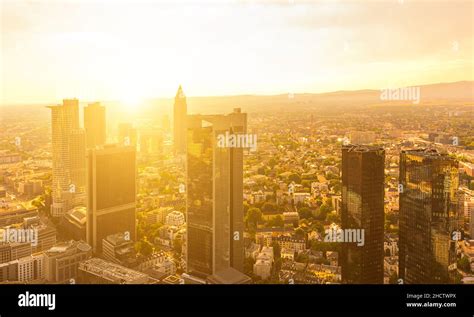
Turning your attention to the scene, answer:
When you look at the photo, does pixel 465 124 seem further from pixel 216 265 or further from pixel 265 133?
pixel 216 265

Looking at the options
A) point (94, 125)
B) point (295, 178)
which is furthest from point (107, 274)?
point (94, 125)

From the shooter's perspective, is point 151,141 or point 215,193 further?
point 151,141

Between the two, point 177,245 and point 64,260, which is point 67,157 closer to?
point 177,245

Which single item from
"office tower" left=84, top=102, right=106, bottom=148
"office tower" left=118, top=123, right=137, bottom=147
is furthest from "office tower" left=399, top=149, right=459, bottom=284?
"office tower" left=84, top=102, right=106, bottom=148

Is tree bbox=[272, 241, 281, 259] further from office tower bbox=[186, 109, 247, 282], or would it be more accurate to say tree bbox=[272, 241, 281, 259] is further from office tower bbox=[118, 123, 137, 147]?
office tower bbox=[118, 123, 137, 147]

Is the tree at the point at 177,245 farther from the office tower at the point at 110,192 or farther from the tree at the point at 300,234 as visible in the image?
the tree at the point at 300,234

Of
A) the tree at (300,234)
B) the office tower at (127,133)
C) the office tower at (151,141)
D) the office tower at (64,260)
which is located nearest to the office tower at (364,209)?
the tree at (300,234)
